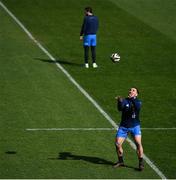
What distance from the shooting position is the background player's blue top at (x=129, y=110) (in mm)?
17031

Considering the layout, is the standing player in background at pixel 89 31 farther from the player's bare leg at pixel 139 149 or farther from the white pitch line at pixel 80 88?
the player's bare leg at pixel 139 149

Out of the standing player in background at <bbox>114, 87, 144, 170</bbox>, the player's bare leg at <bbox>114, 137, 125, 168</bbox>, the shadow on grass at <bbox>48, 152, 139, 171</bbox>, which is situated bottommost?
the shadow on grass at <bbox>48, 152, 139, 171</bbox>

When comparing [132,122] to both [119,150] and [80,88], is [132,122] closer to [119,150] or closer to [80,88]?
[119,150]

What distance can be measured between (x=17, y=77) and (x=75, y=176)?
378 inches

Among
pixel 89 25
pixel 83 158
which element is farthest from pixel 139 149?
pixel 89 25

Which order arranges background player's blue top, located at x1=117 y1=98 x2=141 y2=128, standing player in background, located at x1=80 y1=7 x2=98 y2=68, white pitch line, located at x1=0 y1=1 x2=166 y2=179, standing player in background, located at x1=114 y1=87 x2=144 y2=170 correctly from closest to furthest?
background player's blue top, located at x1=117 y1=98 x2=141 y2=128 → standing player in background, located at x1=114 y1=87 x2=144 y2=170 → white pitch line, located at x1=0 y1=1 x2=166 y2=179 → standing player in background, located at x1=80 y1=7 x2=98 y2=68

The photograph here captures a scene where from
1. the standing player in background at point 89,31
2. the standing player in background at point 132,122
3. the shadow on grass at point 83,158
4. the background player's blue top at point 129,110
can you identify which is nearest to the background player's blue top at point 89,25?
the standing player in background at point 89,31

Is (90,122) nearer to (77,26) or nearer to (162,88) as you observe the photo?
(162,88)

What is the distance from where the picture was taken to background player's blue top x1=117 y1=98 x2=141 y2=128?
17031mm

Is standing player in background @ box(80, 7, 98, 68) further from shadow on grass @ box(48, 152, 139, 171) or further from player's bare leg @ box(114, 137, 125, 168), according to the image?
player's bare leg @ box(114, 137, 125, 168)

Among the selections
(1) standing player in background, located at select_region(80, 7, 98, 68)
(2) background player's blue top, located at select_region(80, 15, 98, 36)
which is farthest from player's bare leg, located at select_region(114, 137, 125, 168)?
(2) background player's blue top, located at select_region(80, 15, 98, 36)

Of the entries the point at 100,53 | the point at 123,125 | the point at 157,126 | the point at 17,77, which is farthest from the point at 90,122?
the point at 100,53

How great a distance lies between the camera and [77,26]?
34.7 m

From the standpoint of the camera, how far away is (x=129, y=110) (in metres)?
17.1
